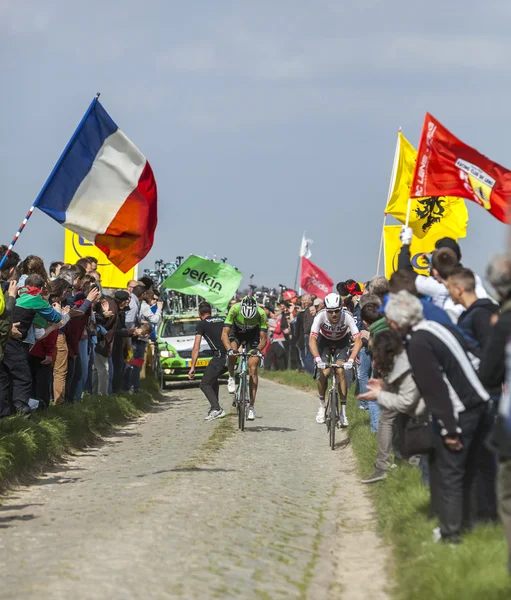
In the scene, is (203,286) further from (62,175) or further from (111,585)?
(111,585)

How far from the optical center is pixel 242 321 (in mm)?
17672

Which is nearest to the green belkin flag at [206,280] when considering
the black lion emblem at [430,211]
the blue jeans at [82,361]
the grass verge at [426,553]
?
the black lion emblem at [430,211]

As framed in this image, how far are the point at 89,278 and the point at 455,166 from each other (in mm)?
5428

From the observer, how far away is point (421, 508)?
877 cm

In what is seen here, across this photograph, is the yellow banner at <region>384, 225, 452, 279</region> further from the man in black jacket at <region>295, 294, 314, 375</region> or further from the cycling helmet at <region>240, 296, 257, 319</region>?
the man in black jacket at <region>295, 294, 314, 375</region>

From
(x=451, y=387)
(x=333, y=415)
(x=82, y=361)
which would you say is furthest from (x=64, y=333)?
(x=451, y=387)

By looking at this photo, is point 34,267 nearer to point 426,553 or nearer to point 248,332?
point 248,332

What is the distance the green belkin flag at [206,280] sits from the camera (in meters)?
29.8

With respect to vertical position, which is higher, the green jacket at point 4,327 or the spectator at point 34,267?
the spectator at point 34,267

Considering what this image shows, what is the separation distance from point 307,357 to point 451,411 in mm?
23537

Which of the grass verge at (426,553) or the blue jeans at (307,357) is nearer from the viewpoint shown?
the grass verge at (426,553)

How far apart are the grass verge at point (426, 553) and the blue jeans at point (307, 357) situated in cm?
1966

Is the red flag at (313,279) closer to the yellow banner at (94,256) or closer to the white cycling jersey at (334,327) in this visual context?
the yellow banner at (94,256)

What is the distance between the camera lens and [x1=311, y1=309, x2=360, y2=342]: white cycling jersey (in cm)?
1617
